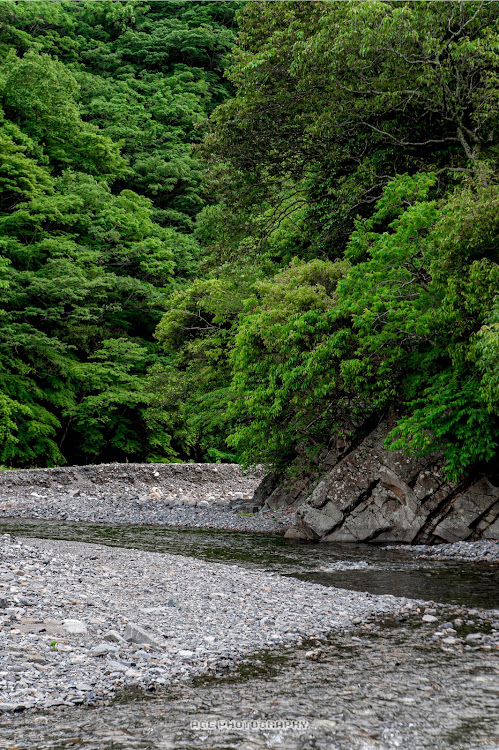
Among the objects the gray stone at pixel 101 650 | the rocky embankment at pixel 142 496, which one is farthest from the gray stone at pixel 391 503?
the gray stone at pixel 101 650

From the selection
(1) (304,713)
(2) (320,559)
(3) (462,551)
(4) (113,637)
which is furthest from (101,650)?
(3) (462,551)

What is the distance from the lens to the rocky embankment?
65.0 feet

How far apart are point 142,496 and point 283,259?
10516 mm

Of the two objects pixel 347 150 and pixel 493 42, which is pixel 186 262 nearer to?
pixel 347 150

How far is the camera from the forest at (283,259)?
13.7 meters

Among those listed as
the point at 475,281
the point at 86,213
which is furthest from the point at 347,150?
the point at 86,213

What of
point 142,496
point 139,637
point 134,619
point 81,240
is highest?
point 81,240

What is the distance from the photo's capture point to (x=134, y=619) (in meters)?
7.25

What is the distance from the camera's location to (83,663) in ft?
18.4

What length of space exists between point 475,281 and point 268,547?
6872mm

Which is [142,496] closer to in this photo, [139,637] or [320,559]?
[320,559]

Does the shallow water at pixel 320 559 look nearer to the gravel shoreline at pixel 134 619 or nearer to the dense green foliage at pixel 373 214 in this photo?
the gravel shoreline at pixel 134 619

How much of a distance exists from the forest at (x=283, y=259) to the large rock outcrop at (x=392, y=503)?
0.76 meters

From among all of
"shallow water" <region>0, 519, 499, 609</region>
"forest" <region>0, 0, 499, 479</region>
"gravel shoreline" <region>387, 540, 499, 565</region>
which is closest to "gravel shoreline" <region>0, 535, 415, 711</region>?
"shallow water" <region>0, 519, 499, 609</region>
